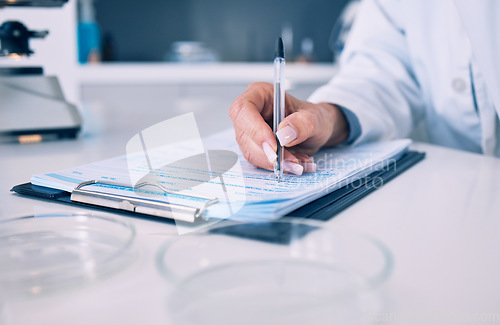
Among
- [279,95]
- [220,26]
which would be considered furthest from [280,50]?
[220,26]

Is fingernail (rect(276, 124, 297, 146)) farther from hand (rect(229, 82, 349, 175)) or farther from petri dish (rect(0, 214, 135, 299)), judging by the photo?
petri dish (rect(0, 214, 135, 299))

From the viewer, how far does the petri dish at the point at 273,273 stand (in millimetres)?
241

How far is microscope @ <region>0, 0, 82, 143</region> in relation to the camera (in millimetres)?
754

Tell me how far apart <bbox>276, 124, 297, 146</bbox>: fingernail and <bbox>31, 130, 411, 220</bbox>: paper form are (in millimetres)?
40

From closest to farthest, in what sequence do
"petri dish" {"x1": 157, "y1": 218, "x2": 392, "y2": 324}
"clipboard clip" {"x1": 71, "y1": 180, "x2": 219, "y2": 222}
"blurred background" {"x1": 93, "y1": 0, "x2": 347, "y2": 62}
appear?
1. "petri dish" {"x1": 157, "y1": 218, "x2": 392, "y2": 324}
2. "clipboard clip" {"x1": 71, "y1": 180, "x2": 219, "y2": 222}
3. "blurred background" {"x1": 93, "y1": 0, "x2": 347, "y2": 62}

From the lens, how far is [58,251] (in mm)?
323

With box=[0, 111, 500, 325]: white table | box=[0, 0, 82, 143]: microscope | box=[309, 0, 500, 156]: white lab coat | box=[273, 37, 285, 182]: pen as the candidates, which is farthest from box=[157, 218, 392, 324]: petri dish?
box=[0, 0, 82, 143]: microscope

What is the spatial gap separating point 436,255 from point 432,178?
0.25 meters

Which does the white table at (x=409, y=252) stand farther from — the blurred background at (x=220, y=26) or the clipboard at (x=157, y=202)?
the blurred background at (x=220, y=26)

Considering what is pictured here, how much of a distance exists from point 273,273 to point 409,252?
118 millimetres

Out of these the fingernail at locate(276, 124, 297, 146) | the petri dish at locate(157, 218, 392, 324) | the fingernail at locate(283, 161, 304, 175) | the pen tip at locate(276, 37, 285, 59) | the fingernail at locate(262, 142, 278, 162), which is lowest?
the petri dish at locate(157, 218, 392, 324)

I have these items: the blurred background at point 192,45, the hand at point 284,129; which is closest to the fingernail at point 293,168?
the hand at point 284,129

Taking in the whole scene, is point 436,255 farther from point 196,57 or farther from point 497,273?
point 196,57

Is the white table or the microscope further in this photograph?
the microscope
